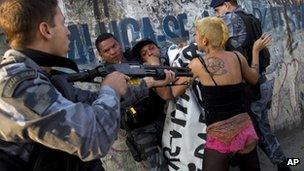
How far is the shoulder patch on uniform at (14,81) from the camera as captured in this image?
146 centimetres

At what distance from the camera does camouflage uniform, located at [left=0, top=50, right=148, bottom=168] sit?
4.78 feet

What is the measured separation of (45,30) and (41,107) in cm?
31

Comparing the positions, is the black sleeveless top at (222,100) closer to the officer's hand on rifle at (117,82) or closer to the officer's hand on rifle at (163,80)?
the officer's hand on rifle at (163,80)

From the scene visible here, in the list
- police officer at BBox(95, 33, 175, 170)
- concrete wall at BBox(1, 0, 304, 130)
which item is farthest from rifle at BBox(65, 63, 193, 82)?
concrete wall at BBox(1, 0, 304, 130)

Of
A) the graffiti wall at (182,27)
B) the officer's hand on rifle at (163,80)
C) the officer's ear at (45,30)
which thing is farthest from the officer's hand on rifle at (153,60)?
the officer's ear at (45,30)

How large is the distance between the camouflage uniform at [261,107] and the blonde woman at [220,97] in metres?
0.77

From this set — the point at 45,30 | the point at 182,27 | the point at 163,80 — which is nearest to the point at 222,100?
the point at 163,80

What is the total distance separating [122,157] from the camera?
12.7ft

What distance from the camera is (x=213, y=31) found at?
10.2 ft

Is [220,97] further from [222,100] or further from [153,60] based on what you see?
[153,60]

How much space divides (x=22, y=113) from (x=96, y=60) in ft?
7.45

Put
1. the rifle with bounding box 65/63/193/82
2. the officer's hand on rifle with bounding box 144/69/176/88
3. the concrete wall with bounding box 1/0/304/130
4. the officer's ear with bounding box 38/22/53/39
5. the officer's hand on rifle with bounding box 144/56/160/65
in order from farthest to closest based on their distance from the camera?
the concrete wall with bounding box 1/0/304/130
the officer's hand on rifle with bounding box 144/56/160/65
the officer's hand on rifle with bounding box 144/69/176/88
the rifle with bounding box 65/63/193/82
the officer's ear with bounding box 38/22/53/39

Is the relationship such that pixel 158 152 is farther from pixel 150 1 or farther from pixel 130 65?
pixel 130 65

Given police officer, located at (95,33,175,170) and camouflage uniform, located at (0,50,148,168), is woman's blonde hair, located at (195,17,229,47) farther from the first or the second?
camouflage uniform, located at (0,50,148,168)
